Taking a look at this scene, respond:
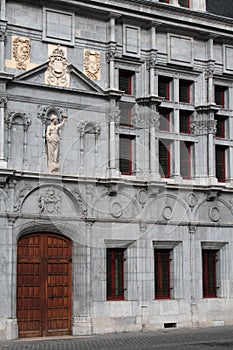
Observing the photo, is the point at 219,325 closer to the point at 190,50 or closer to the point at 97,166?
the point at 97,166

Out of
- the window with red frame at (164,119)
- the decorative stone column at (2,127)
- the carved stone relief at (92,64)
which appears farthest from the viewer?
the window with red frame at (164,119)

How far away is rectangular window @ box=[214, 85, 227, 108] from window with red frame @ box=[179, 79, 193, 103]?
1.21 meters

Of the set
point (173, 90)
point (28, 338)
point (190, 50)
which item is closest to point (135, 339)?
point (28, 338)

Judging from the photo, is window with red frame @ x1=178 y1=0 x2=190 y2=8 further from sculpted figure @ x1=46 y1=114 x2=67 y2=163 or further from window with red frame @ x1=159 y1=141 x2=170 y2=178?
sculpted figure @ x1=46 y1=114 x2=67 y2=163

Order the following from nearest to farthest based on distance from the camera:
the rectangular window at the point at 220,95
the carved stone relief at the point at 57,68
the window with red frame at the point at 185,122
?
the carved stone relief at the point at 57,68 < the window with red frame at the point at 185,122 < the rectangular window at the point at 220,95

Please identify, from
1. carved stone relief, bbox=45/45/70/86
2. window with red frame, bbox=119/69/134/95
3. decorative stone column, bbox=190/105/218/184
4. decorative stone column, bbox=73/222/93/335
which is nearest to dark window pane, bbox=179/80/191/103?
decorative stone column, bbox=190/105/218/184

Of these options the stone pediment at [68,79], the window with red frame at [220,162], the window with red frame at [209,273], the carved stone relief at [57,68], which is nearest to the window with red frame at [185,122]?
the window with red frame at [220,162]

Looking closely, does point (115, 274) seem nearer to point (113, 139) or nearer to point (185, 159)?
point (113, 139)

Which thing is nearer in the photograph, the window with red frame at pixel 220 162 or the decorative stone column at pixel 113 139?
the decorative stone column at pixel 113 139

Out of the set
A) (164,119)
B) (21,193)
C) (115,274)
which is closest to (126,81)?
(164,119)

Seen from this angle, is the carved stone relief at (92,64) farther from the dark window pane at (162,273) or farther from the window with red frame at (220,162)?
the dark window pane at (162,273)

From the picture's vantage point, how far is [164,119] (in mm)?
26516

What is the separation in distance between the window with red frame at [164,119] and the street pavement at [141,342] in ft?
23.8

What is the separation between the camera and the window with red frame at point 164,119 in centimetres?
2636
